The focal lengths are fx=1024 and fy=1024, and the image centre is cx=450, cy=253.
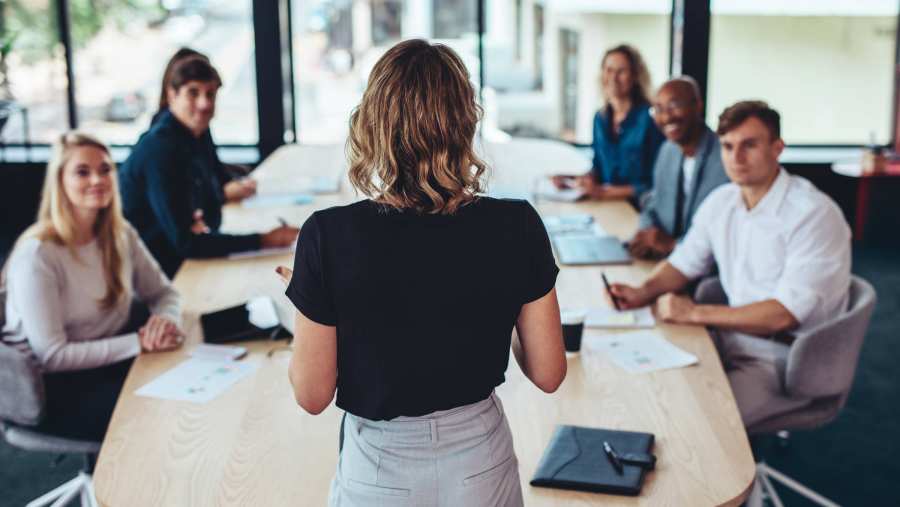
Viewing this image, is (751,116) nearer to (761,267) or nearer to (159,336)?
(761,267)

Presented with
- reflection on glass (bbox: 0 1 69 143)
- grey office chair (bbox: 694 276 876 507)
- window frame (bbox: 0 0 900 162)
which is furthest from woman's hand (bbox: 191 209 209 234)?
reflection on glass (bbox: 0 1 69 143)

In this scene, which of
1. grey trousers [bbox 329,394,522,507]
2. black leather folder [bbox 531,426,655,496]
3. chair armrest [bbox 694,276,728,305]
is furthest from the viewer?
chair armrest [bbox 694,276,728,305]

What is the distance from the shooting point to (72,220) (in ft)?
9.53

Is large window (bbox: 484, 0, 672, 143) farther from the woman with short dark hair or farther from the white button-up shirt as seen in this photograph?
the white button-up shirt

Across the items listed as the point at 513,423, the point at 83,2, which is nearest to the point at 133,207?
the point at 513,423

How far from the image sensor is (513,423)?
2.22 metres

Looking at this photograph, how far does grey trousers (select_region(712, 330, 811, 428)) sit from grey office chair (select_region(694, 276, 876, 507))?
0.02m

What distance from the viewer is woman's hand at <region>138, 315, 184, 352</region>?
8.86 ft

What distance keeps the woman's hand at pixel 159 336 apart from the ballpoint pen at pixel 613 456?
1.24 metres

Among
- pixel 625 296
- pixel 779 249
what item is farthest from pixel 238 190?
pixel 779 249

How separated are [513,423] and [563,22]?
18.7 ft

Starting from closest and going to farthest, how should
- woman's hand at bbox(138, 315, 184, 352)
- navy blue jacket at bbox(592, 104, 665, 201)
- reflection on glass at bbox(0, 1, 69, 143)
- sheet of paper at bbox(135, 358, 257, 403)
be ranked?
sheet of paper at bbox(135, 358, 257, 403) < woman's hand at bbox(138, 315, 184, 352) < navy blue jacket at bbox(592, 104, 665, 201) < reflection on glass at bbox(0, 1, 69, 143)

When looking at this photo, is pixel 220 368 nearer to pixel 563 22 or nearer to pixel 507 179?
pixel 507 179

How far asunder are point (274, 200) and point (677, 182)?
1795mm
